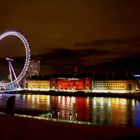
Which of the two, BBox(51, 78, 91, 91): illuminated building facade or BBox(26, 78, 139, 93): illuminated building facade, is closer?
BBox(26, 78, 139, 93): illuminated building facade

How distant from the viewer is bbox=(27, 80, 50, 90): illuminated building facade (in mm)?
82188

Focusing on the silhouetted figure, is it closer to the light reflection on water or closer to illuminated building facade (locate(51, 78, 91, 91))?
the light reflection on water

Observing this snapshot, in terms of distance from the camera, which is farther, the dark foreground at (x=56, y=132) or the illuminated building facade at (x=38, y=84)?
the illuminated building facade at (x=38, y=84)

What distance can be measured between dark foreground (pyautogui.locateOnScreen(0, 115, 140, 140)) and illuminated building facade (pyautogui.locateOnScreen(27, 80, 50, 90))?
76.9m

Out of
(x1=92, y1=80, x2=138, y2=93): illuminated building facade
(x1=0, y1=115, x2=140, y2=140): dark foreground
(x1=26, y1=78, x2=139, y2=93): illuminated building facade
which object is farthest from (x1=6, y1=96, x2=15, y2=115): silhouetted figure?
(x1=92, y1=80, x2=138, y2=93): illuminated building facade

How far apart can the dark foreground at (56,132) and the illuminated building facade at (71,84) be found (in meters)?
69.9

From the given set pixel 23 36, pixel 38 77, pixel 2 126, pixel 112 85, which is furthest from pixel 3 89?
pixel 2 126

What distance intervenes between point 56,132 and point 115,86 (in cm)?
6838

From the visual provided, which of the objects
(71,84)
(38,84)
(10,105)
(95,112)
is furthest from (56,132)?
(38,84)

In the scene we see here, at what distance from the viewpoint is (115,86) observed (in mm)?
71938

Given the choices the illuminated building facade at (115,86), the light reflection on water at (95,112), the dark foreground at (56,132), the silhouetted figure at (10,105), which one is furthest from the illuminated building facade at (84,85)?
the dark foreground at (56,132)

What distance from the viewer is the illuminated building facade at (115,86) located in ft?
230

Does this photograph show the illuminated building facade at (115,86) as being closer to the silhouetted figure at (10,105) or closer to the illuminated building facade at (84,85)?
the illuminated building facade at (84,85)

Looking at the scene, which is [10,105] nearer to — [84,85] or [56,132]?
[56,132]
